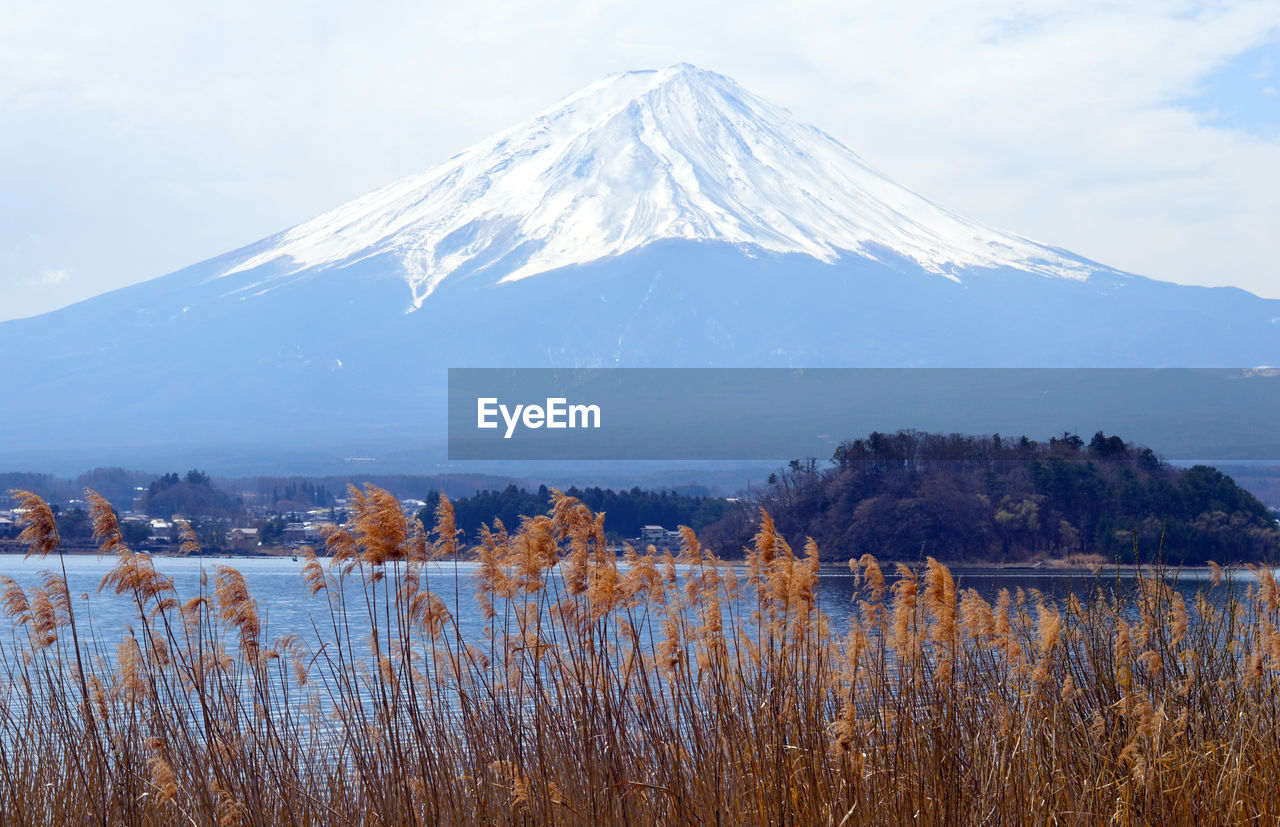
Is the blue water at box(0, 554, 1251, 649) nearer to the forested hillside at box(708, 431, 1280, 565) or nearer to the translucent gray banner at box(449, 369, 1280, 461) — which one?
the forested hillside at box(708, 431, 1280, 565)

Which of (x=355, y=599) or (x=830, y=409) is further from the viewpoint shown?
(x=830, y=409)

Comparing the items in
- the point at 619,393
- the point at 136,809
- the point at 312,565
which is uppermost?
the point at 619,393

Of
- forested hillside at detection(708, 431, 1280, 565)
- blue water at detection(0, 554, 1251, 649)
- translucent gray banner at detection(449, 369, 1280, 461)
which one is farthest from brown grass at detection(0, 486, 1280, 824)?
translucent gray banner at detection(449, 369, 1280, 461)

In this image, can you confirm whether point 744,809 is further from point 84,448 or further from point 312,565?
point 84,448

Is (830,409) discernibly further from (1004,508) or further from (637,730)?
(637,730)

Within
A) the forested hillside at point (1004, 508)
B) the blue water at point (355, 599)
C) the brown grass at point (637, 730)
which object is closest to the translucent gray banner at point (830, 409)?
the forested hillside at point (1004, 508)

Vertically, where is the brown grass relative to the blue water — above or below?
above

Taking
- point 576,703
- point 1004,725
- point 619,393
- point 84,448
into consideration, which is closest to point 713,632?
point 576,703

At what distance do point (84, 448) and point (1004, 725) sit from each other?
21257 cm

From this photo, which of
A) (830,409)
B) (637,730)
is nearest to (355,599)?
(637,730)

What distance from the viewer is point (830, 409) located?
16588 cm

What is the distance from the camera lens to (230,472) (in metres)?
172

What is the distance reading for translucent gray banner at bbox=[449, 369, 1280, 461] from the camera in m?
148

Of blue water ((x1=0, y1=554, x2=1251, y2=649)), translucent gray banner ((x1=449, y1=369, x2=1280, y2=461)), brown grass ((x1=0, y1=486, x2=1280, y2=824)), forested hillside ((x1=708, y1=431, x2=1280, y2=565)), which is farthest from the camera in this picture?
translucent gray banner ((x1=449, y1=369, x2=1280, y2=461))
